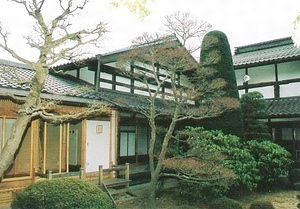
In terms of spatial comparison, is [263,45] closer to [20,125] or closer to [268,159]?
[268,159]

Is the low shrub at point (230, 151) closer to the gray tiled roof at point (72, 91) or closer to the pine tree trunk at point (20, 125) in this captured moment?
the gray tiled roof at point (72, 91)

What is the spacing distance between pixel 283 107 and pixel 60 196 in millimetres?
12060

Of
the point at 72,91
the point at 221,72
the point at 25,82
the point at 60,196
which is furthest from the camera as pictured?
the point at 221,72

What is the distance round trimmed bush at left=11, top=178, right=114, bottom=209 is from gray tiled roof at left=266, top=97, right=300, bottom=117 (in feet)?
34.0

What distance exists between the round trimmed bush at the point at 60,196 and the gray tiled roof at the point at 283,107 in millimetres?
10355

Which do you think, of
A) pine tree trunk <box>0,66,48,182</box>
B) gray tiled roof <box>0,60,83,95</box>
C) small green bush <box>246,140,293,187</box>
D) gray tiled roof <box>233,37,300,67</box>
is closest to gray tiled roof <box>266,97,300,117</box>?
small green bush <box>246,140,293,187</box>

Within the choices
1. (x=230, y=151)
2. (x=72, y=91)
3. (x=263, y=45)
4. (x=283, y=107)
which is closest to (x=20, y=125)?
(x=72, y=91)

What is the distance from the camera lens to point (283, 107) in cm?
1551

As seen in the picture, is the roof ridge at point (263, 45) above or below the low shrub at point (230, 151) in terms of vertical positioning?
above

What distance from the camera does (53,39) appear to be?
28.9ft

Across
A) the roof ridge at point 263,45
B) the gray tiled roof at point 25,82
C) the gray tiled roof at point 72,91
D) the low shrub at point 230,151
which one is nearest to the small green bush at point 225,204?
the low shrub at point 230,151

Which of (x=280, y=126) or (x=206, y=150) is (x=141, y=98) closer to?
(x=206, y=150)

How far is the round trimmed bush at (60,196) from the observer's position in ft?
24.5

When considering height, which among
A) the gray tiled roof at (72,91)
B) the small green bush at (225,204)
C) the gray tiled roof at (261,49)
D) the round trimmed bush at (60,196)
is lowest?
the small green bush at (225,204)
